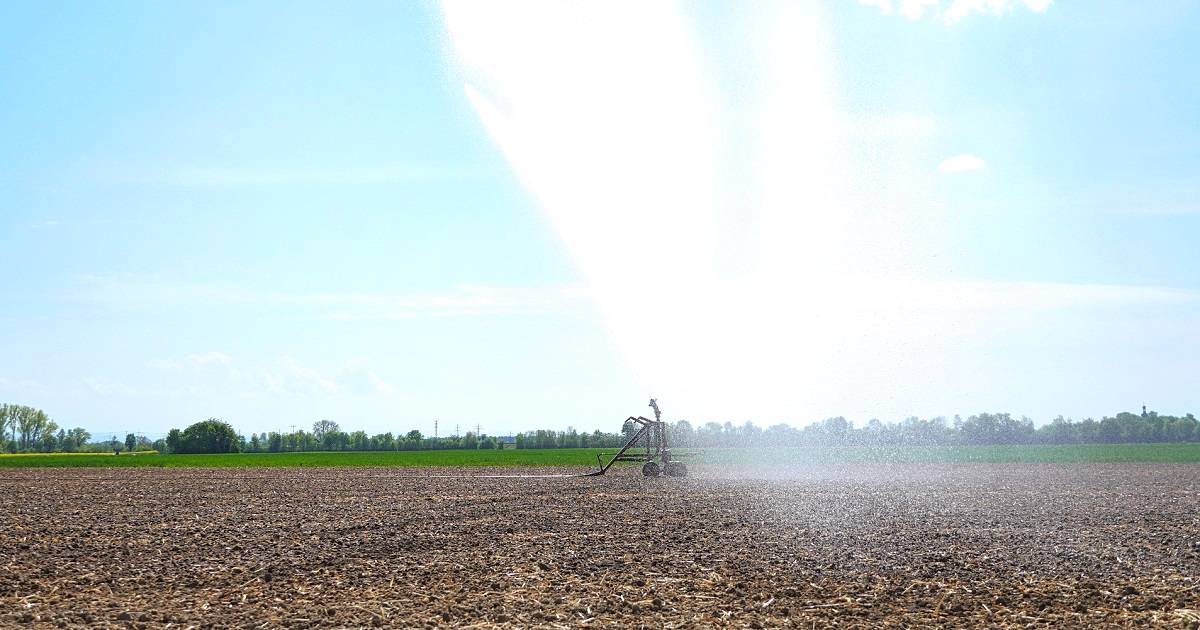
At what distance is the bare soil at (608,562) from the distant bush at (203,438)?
94.3 meters

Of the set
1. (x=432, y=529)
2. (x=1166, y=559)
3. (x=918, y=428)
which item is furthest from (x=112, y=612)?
(x=918, y=428)

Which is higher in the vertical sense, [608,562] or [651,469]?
[651,469]

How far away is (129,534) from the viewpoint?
1647cm

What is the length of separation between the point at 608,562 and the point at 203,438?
110m

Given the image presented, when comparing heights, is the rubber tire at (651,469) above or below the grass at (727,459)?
above

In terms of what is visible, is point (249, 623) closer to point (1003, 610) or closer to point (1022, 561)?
point (1003, 610)

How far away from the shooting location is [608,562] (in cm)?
1274

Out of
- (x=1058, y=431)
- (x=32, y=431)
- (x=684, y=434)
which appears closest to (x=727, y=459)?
(x=684, y=434)

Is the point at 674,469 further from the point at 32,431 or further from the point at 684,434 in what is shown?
the point at 32,431

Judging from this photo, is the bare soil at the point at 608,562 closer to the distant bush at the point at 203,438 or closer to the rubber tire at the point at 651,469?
the rubber tire at the point at 651,469

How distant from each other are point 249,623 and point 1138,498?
73.9 ft

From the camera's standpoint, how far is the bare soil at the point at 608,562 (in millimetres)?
9883

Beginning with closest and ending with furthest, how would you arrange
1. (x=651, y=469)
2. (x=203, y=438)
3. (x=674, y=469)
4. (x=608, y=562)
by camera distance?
(x=608, y=562)
(x=651, y=469)
(x=674, y=469)
(x=203, y=438)

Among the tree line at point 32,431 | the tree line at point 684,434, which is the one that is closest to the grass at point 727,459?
the tree line at point 684,434
